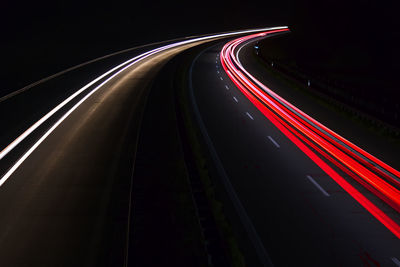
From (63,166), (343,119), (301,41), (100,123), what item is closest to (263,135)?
(343,119)

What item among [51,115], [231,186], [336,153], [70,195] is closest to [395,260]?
[231,186]

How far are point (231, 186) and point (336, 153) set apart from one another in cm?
563

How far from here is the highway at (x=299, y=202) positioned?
10352 mm

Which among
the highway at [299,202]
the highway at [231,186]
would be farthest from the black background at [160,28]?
the highway at [299,202]

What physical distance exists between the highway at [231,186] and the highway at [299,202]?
0.04 metres

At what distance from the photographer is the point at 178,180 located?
1477cm

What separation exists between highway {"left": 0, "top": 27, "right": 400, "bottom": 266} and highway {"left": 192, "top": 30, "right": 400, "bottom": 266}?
4 cm

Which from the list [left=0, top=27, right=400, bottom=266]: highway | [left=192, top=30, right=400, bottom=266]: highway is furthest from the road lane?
[left=192, top=30, right=400, bottom=266]: highway

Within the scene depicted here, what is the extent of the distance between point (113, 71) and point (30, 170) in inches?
1047

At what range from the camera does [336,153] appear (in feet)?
57.4

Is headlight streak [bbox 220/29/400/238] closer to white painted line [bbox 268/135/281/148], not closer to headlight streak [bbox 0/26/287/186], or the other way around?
white painted line [bbox 268/135/281/148]

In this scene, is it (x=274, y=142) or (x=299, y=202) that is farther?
(x=274, y=142)

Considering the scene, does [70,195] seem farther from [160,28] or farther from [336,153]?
[160,28]

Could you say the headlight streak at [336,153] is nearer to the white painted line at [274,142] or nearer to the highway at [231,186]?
the highway at [231,186]
